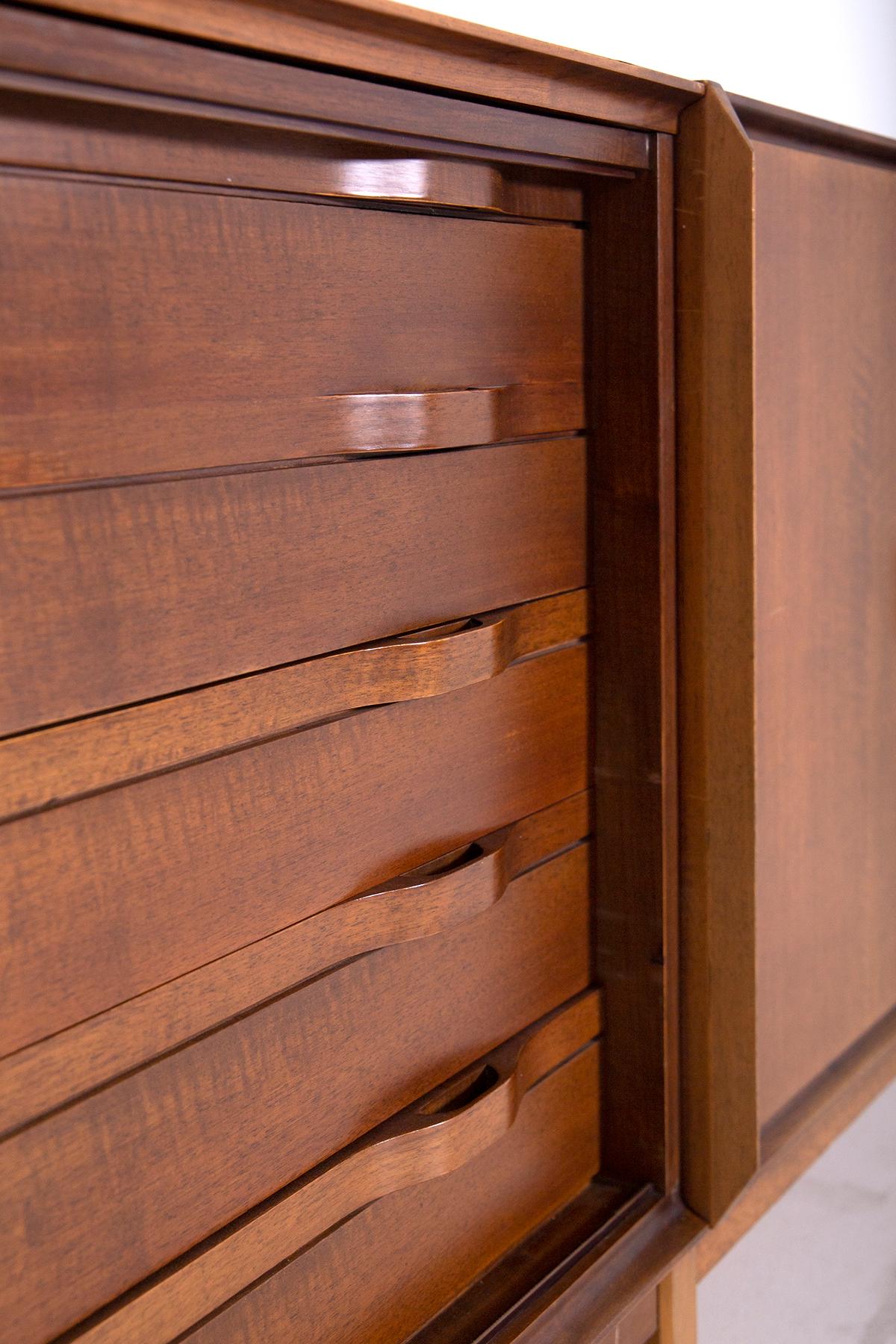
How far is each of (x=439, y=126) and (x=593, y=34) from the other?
1.58 feet

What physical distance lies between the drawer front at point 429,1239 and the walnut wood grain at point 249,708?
37 centimetres

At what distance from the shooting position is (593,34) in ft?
3.87

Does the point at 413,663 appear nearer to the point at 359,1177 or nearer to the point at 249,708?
the point at 249,708

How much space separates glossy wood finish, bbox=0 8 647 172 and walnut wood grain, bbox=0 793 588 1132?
1.58ft

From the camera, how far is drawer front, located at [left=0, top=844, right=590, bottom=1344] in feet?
2.21

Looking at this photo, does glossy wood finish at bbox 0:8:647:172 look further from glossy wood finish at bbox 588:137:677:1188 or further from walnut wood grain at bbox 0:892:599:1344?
walnut wood grain at bbox 0:892:599:1344

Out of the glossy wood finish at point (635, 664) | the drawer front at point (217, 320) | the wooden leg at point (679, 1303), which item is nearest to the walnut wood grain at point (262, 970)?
the glossy wood finish at point (635, 664)

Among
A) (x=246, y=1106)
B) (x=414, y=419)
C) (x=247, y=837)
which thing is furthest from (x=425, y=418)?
(x=246, y=1106)

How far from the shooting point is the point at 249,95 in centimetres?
67

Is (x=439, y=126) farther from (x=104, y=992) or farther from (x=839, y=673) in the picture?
(x=839, y=673)

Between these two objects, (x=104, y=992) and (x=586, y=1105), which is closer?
(x=104, y=992)

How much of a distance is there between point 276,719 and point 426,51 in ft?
1.44

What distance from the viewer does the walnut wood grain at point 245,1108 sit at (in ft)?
2.20

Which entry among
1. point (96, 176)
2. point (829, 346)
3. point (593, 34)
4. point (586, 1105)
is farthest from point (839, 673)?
point (96, 176)
